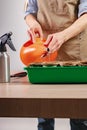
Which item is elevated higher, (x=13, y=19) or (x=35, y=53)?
(x=13, y=19)

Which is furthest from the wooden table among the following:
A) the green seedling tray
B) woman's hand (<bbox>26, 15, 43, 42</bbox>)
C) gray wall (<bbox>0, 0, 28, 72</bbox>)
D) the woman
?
gray wall (<bbox>0, 0, 28, 72</bbox>)

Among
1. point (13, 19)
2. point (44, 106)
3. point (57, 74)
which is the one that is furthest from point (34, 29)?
point (13, 19)

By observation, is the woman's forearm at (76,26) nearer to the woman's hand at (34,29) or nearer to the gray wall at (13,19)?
the woman's hand at (34,29)

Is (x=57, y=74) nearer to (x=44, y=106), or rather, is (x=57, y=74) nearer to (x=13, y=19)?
(x=44, y=106)

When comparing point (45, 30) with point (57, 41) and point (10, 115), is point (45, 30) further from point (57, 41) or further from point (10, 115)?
point (10, 115)

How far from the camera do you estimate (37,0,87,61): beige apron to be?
52.6 inches

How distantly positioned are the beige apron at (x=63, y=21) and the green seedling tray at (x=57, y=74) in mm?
640

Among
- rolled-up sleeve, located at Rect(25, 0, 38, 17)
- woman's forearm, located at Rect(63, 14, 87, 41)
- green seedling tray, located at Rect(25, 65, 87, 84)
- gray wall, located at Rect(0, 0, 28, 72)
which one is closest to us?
green seedling tray, located at Rect(25, 65, 87, 84)

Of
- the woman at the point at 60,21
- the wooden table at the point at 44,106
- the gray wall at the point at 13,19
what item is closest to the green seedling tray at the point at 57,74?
the wooden table at the point at 44,106

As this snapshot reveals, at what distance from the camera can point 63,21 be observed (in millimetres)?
1363

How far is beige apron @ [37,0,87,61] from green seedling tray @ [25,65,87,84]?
0.64 metres

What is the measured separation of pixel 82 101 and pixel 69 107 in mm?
23

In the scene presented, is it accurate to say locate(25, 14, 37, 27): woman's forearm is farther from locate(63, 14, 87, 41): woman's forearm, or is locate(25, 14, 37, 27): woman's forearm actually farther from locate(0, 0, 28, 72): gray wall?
locate(0, 0, 28, 72): gray wall

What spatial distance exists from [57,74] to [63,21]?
27.3 inches
